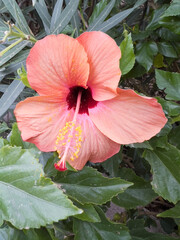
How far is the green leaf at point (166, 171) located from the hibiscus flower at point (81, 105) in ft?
0.72

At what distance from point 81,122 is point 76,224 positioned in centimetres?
35

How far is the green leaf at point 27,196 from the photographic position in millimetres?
682

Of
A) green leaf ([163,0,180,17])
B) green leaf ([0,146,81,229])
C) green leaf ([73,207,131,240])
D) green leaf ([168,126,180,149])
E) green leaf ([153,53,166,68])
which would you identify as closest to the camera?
green leaf ([0,146,81,229])

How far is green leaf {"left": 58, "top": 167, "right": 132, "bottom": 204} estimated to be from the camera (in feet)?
2.92

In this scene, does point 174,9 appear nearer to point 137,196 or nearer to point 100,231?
point 137,196

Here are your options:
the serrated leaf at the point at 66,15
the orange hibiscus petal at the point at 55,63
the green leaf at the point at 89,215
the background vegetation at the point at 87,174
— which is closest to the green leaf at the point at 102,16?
the background vegetation at the point at 87,174

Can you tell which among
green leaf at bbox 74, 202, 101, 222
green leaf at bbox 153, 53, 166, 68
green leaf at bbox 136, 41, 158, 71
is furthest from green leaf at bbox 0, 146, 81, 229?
green leaf at bbox 153, 53, 166, 68

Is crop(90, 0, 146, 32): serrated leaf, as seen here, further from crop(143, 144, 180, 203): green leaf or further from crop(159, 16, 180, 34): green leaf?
crop(143, 144, 180, 203): green leaf

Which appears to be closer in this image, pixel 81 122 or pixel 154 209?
pixel 81 122

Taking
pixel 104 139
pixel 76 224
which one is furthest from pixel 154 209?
pixel 104 139

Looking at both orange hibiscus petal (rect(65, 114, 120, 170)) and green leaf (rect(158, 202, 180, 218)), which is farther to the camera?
green leaf (rect(158, 202, 180, 218))

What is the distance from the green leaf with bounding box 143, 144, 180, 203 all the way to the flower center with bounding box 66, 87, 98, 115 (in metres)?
0.27

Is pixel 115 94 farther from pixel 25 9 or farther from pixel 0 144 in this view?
pixel 25 9

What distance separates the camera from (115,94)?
77cm
